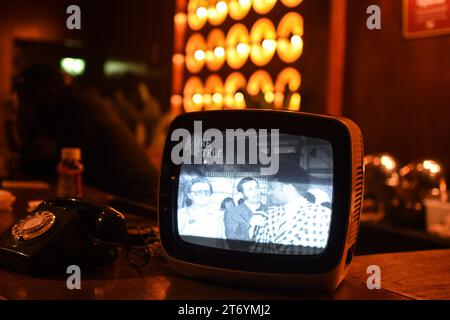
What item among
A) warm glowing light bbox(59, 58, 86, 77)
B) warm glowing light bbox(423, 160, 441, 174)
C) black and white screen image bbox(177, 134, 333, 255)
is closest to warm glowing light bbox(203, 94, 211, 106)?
warm glowing light bbox(59, 58, 86, 77)

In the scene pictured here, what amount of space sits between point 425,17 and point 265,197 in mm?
3005

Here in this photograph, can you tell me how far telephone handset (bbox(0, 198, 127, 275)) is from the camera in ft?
2.79

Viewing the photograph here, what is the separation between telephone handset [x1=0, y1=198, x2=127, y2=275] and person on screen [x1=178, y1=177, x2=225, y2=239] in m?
0.13

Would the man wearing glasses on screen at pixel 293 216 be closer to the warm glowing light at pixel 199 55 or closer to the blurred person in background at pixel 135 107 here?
the blurred person in background at pixel 135 107

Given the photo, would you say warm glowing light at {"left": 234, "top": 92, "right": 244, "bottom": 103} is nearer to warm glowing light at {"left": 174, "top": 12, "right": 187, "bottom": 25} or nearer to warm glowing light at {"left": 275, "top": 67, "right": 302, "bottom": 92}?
warm glowing light at {"left": 275, "top": 67, "right": 302, "bottom": 92}

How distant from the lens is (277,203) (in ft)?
2.56

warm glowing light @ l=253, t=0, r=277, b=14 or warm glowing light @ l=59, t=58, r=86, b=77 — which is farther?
warm glowing light @ l=253, t=0, r=277, b=14

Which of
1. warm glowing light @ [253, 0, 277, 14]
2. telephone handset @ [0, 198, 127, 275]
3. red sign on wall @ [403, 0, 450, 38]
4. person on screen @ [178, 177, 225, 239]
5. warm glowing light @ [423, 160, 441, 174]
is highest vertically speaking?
warm glowing light @ [253, 0, 277, 14]

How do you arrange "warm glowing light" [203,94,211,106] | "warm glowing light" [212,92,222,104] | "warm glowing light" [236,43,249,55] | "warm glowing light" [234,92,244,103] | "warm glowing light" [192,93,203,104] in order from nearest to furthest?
1. "warm glowing light" [234,92,244,103]
2. "warm glowing light" [236,43,249,55]
3. "warm glowing light" [212,92,222,104]
4. "warm glowing light" [203,94,211,106]
5. "warm glowing light" [192,93,203,104]

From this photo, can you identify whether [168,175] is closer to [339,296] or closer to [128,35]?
[339,296]

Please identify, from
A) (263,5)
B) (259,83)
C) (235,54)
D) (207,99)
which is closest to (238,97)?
(259,83)

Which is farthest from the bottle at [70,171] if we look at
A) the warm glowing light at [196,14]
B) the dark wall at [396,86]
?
the warm glowing light at [196,14]
